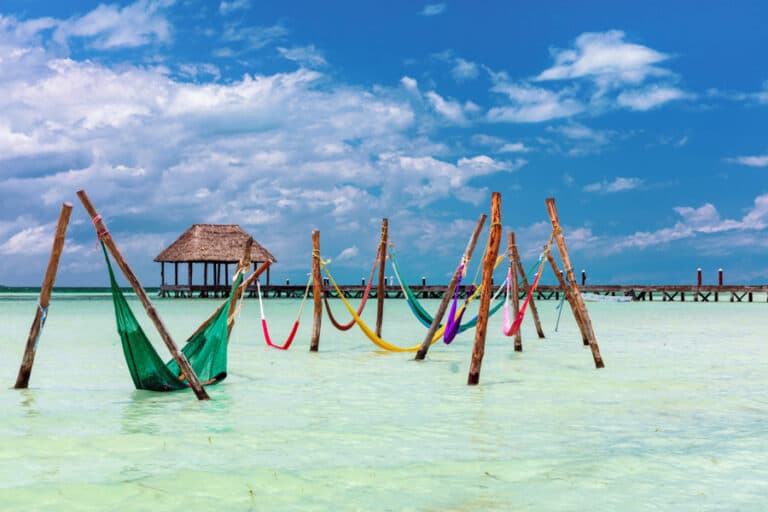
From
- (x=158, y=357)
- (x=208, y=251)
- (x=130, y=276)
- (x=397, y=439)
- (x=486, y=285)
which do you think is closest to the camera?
(x=397, y=439)

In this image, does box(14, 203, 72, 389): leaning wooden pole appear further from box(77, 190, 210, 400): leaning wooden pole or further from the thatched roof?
the thatched roof

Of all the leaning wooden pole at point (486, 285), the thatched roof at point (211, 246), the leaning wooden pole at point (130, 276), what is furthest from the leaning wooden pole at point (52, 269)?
the thatched roof at point (211, 246)

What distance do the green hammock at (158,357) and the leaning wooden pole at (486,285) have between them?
2.36 meters

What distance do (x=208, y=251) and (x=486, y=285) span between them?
33.8 meters

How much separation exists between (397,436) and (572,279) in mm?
4617

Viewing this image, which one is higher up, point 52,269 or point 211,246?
point 211,246

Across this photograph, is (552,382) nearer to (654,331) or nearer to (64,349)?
(64,349)

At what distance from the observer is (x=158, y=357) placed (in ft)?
22.6

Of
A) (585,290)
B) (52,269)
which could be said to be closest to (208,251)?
(585,290)

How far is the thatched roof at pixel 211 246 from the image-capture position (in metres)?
39.8

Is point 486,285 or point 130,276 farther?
point 486,285

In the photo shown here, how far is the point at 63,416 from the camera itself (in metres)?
6.30

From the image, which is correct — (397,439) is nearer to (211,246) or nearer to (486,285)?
(486,285)

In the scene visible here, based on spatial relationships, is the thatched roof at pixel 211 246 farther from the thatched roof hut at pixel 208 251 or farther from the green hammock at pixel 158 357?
A: the green hammock at pixel 158 357
